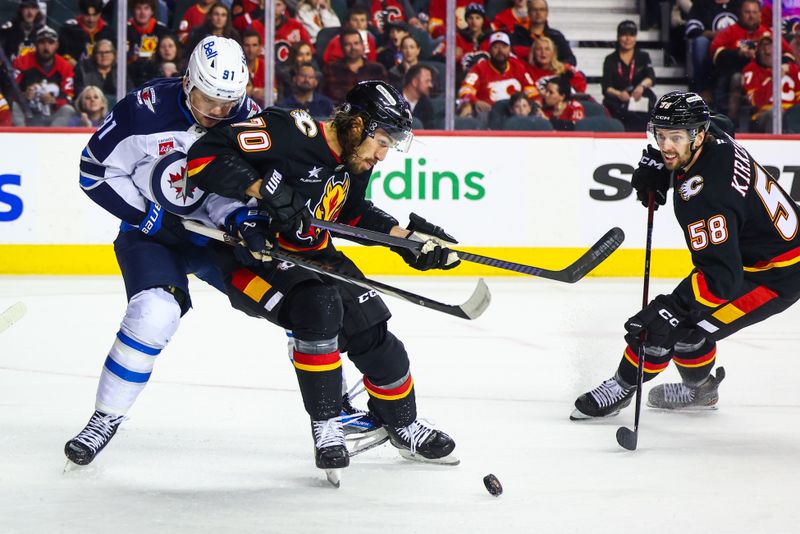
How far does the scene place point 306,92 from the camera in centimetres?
700

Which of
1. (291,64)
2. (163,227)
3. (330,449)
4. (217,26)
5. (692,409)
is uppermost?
(217,26)

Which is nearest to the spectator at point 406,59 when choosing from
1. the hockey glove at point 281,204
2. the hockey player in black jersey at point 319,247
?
the hockey player in black jersey at point 319,247

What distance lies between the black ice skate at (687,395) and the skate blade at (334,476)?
1450 mm

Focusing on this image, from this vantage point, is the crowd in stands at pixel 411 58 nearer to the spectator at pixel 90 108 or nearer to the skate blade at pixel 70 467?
the spectator at pixel 90 108

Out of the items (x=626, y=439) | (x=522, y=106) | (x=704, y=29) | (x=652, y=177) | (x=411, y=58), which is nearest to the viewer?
(x=626, y=439)

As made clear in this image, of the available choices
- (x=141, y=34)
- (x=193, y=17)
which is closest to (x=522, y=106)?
(x=193, y=17)

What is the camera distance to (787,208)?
362 centimetres

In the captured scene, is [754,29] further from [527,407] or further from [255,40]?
[527,407]

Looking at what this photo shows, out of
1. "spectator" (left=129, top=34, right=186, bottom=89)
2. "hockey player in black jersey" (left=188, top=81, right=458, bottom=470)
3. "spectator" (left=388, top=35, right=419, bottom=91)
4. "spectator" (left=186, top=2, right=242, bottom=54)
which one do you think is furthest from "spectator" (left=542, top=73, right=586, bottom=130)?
"hockey player in black jersey" (left=188, top=81, right=458, bottom=470)

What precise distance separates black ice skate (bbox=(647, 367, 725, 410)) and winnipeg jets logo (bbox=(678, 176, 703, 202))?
72 cm

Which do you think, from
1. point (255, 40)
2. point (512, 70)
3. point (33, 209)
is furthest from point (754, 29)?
point (33, 209)

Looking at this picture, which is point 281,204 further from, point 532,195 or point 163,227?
point 532,195

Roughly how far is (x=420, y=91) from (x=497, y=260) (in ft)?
13.3

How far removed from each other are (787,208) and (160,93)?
6.46ft
